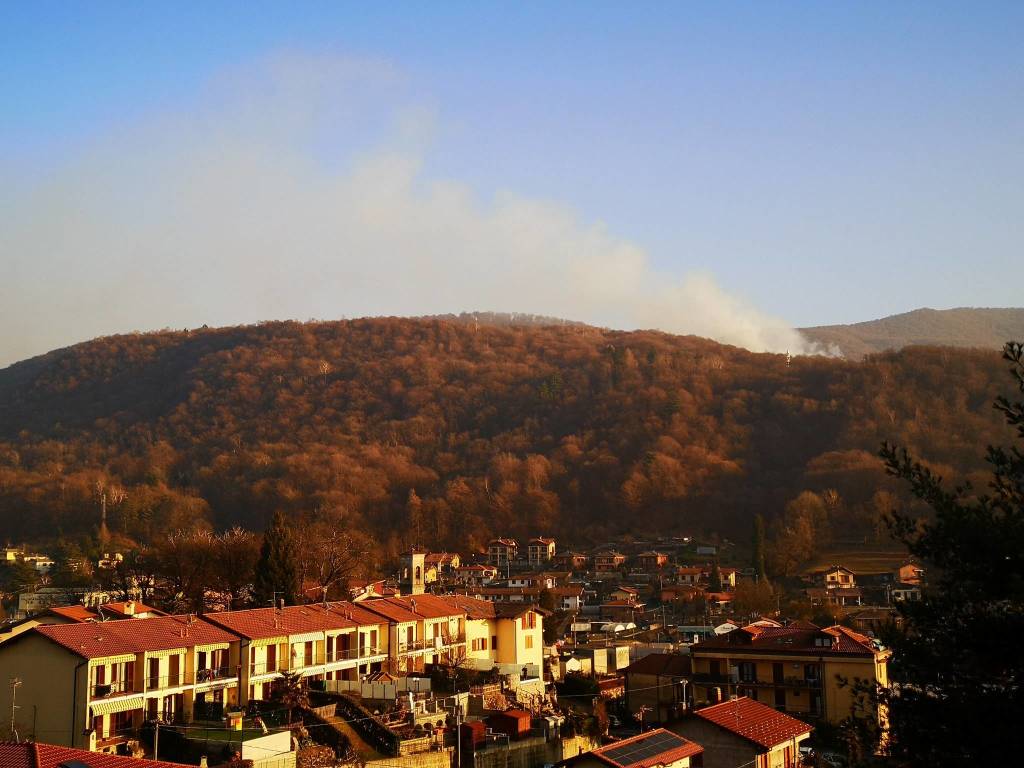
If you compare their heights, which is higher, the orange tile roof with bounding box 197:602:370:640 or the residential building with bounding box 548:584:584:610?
the orange tile roof with bounding box 197:602:370:640

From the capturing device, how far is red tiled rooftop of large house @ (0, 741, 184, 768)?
14.0m

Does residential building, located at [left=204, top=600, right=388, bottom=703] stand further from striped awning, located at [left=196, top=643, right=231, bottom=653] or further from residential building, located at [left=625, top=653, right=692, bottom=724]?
residential building, located at [left=625, top=653, right=692, bottom=724]

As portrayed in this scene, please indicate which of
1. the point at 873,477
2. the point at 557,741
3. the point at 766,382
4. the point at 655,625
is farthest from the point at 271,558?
the point at 766,382

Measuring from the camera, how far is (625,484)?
109 m

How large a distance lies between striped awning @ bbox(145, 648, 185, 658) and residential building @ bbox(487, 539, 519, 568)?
60.8 m

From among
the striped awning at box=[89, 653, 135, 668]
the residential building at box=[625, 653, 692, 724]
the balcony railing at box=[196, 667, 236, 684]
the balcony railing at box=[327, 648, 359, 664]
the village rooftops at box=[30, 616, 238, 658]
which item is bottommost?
the residential building at box=[625, 653, 692, 724]

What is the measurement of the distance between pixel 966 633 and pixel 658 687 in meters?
24.3

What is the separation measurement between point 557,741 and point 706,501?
8094 centimetres

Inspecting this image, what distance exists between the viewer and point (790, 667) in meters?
31.2

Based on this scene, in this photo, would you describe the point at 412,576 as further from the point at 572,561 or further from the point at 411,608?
the point at 411,608

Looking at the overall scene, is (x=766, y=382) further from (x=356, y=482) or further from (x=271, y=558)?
(x=271, y=558)

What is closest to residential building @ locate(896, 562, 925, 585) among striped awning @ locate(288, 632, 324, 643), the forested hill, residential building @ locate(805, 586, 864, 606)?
residential building @ locate(805, 586, 864, 606)

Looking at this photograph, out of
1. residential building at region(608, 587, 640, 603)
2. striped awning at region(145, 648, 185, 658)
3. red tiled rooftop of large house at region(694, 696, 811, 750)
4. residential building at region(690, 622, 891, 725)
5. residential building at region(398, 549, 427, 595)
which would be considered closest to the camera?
red tiled rooftop of large house at region(694, 696, 811, 750)

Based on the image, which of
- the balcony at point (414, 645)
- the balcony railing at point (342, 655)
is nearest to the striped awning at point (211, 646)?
the balcony railing at point (342, 655)
